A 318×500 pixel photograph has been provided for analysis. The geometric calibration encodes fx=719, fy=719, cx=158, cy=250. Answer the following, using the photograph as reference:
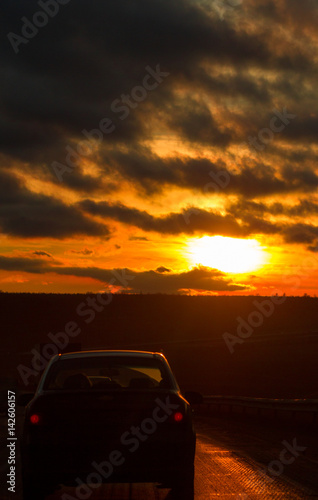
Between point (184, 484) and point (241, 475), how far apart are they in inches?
113

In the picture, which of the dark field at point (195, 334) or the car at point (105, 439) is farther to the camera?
the dark field at point (195, 334)

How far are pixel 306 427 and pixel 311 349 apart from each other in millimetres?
46326

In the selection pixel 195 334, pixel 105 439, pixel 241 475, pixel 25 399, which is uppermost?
pixel 195 334

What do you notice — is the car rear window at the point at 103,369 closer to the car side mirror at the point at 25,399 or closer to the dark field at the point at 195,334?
the car side mirror at the point at 25,399

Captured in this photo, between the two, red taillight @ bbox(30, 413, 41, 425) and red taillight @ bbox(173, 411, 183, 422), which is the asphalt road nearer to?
red taillight @ bbox(173, 411, 183, 422)

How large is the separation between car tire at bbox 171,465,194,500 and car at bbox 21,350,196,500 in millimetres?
10

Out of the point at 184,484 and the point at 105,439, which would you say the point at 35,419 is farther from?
the point at 184,484

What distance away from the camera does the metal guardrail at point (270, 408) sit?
66.0ft

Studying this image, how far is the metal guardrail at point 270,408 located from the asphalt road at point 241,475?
12.1ft

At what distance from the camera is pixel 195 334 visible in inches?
3895

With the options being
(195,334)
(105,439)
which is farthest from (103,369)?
(195,334)

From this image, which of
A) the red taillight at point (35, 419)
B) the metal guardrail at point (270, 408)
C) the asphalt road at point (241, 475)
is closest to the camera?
the red taillight at point (35, 419)

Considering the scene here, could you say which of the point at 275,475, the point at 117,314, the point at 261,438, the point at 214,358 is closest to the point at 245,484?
the point at 275,475

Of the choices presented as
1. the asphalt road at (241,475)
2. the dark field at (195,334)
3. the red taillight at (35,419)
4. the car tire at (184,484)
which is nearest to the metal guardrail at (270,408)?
the asphalt road at (241,475)
